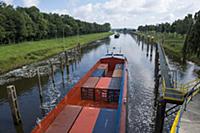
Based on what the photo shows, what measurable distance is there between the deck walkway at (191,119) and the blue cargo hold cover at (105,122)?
4129 millimetres

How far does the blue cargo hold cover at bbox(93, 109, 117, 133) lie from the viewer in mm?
10656

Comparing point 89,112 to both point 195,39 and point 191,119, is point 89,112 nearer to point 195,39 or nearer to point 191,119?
point 191,119

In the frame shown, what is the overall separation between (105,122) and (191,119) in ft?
16.9

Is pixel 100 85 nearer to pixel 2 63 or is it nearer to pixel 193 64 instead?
pixel 2 63

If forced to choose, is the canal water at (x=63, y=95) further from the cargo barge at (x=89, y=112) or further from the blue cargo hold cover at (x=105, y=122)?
the blue cargo hold cover at (x=105, y=122)

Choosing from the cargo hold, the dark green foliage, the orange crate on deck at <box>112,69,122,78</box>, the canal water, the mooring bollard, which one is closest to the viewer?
the cargo hold

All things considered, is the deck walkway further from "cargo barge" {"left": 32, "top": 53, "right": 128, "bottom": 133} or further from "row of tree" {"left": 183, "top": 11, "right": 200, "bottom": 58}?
"row of tree" {"left": 183, "top": 11, "right": 200, "bottom": 58}

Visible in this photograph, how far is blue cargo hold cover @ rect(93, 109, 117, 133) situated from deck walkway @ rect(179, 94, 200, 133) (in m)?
4.13

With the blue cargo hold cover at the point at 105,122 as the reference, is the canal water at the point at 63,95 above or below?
below

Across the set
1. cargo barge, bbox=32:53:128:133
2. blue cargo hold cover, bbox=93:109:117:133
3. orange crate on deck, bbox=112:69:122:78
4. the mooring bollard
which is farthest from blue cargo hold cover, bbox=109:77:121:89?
the mooring bollard

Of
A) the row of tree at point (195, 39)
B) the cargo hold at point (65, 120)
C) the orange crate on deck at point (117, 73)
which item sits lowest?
the cargo hold at point (65, 120)

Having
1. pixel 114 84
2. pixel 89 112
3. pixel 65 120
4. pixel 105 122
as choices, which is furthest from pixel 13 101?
pixel 114 84

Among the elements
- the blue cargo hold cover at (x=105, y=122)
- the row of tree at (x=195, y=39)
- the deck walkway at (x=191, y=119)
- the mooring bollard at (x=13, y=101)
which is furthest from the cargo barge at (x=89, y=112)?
the row of tree at (x=195, y=39)

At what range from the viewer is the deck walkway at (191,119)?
8289mm
